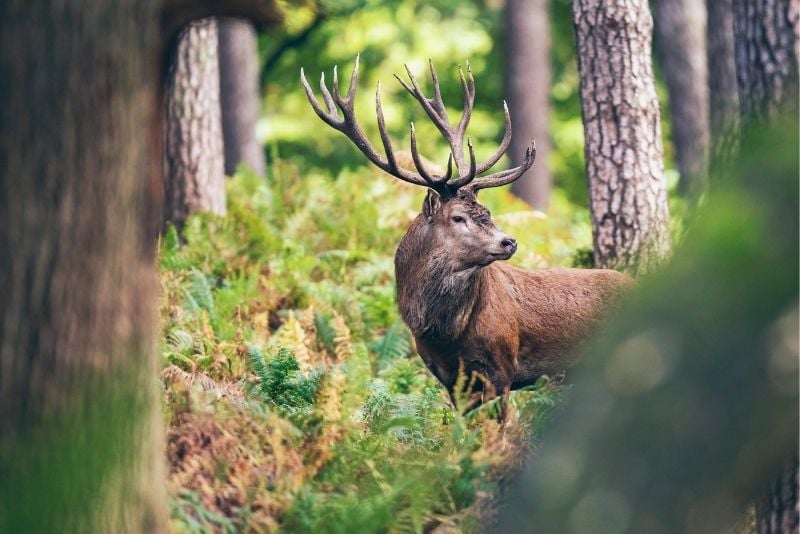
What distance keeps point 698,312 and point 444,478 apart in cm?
208

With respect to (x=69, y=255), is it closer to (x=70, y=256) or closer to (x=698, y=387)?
(x=70, y=256)

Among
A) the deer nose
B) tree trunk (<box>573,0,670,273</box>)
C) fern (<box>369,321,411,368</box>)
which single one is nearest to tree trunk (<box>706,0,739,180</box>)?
tree trunk (<box>573,0,670,273</box>)

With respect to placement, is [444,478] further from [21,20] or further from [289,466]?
[21,20]

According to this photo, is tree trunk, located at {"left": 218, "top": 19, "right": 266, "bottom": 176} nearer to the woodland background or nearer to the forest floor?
the forest floor

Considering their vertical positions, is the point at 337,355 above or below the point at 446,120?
below

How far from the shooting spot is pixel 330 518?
5.19 m

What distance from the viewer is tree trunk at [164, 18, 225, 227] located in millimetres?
11453

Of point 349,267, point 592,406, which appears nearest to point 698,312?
point 592,406

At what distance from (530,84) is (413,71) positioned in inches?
123

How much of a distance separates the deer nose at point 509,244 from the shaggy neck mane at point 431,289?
1.02ft

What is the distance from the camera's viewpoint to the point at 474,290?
8039mm

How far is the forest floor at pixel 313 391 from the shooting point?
212 inches

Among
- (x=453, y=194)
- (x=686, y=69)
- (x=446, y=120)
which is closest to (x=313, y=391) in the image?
(x=453, y=194)

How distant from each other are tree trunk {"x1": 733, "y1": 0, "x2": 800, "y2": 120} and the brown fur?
Result: 7.00 feet
